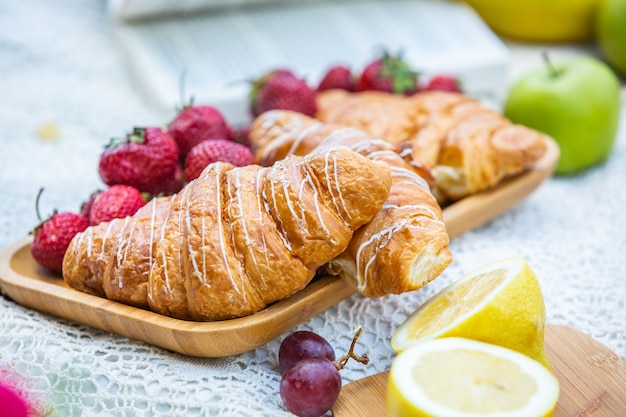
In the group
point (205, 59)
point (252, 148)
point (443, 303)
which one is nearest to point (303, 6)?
point (205, 59)

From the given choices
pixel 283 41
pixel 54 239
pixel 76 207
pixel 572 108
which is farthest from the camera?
pixel 283 41

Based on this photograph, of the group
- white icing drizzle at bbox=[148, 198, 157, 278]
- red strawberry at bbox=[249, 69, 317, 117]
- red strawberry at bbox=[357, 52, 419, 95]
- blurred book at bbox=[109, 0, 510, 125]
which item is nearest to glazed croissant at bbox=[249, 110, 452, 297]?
white icing drizzle at bbox=[148, 198, 157, 278]

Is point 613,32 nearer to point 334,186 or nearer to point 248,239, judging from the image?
point 334,186

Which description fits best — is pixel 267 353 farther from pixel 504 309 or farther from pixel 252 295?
pixel 504 309

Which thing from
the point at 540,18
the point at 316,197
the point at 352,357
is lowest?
the point at 540,18

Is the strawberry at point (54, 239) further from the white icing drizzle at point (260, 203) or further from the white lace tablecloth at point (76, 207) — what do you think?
the white icing drizzle at point (260, 203)

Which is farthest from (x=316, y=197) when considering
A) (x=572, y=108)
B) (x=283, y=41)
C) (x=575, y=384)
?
(x=283, y=41)
